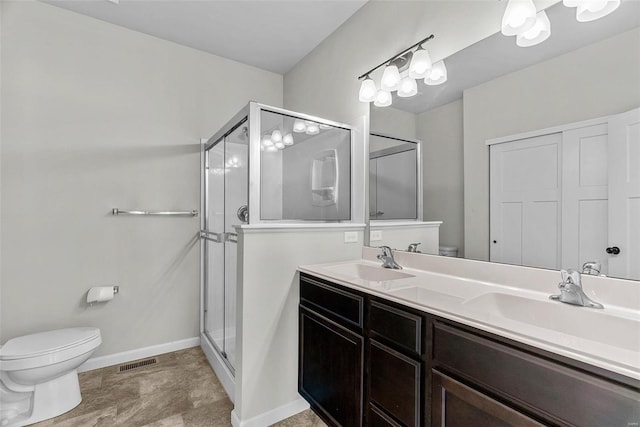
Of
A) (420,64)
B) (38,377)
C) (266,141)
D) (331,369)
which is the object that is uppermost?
(420,64)

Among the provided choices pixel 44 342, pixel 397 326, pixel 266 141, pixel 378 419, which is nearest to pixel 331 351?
pixel 378 419

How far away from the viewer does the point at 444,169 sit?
65.2 inches

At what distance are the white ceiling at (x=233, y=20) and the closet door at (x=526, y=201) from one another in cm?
160

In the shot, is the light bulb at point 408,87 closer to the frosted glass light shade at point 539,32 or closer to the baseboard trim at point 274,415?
the frosted glass light shade at point 539,32

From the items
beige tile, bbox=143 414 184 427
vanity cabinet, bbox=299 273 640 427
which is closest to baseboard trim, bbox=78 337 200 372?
beige tile, bbox=143 414 184 427

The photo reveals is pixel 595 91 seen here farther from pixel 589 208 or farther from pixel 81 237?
pixel 81 237

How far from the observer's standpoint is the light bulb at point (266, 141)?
1832 millimetres

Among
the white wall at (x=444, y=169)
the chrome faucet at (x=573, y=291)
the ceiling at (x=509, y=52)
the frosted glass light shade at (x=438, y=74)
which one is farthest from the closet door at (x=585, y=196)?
the frosted glass light shade at (x=438, y=74)

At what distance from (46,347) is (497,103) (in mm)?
2870

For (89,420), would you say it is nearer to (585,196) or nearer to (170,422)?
(170,422)

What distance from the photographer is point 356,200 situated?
2.18 meters

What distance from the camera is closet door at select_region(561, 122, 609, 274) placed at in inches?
42.1

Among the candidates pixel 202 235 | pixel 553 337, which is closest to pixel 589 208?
pixel 553 337

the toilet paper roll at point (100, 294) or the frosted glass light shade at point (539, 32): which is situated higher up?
the frosted glass light shade at point (539, 32)
